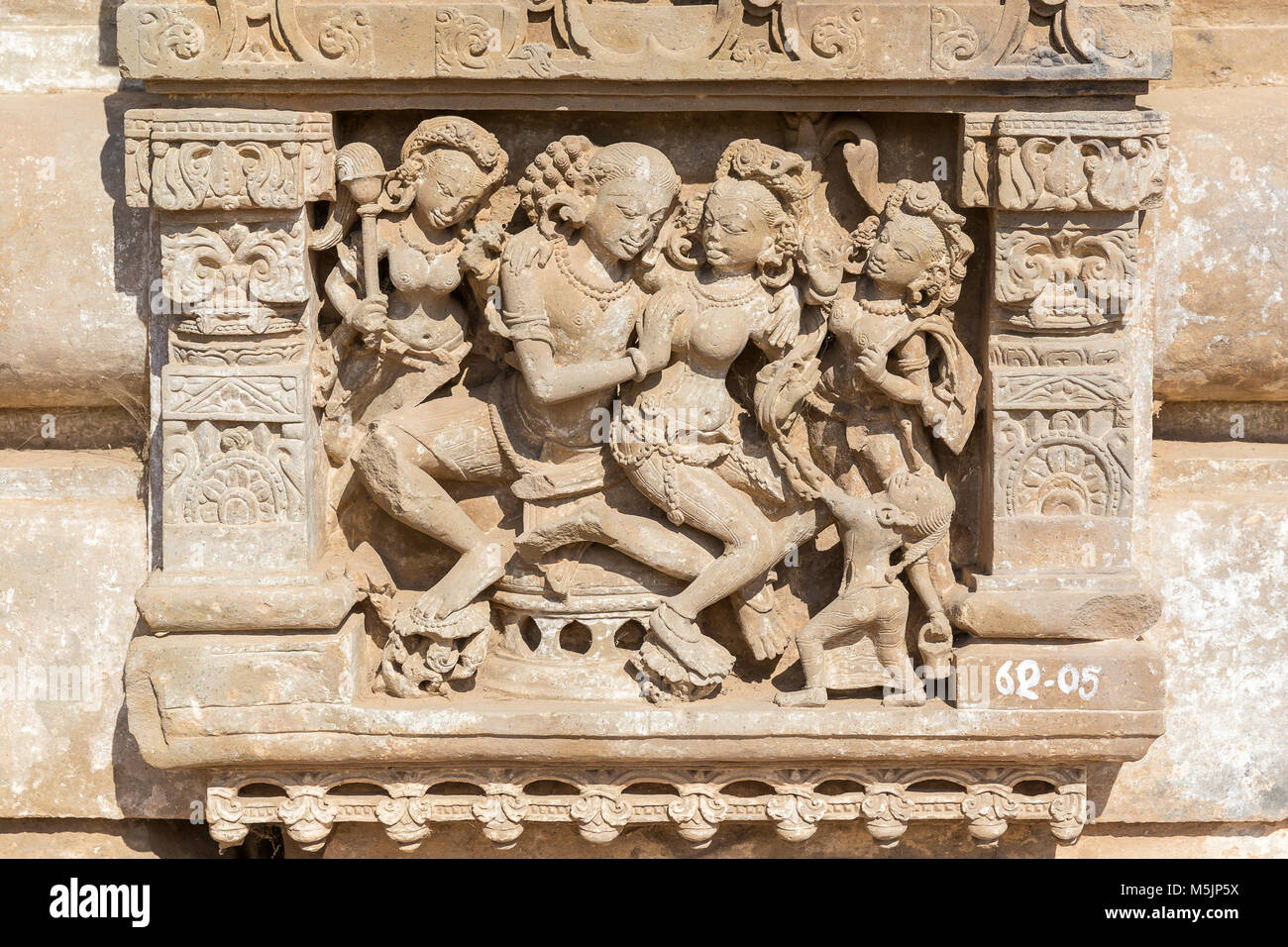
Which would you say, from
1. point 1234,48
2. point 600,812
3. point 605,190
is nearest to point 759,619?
point 600,812

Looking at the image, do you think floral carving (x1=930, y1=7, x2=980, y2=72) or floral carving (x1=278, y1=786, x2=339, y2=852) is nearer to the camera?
floral carving (x1=930, y1=7, x2=980, y2=72)

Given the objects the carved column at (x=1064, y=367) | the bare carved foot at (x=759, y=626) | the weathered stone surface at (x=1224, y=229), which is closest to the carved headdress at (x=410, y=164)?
the carved column at (x=1064, y=367)

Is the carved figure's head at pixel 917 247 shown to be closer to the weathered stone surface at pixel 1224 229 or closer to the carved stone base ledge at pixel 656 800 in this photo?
the weathered stone surface at pixel 1224 229

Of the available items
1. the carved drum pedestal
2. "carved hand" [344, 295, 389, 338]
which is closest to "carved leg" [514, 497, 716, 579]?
the carved drum pedestal

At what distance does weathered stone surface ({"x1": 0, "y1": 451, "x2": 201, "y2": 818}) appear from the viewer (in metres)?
4.86

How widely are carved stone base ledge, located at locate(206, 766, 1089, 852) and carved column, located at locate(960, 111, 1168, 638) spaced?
538mm

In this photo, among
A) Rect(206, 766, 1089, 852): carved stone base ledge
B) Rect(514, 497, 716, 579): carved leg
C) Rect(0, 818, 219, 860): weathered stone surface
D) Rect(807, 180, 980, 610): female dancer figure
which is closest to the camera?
Rect(807, 180, 980, 610): female dancer figure

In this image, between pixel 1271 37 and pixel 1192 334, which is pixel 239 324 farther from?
pixel 1271 37

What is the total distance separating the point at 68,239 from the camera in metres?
4.71

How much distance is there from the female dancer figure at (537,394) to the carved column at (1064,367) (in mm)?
990

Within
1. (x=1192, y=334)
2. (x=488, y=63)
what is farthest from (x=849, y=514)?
(x=488, y=63)

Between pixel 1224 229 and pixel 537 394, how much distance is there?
216 centimetres

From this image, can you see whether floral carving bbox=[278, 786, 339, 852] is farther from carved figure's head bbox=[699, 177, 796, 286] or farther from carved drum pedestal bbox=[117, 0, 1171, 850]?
carved figure's head bbox=[699, 177, 796, 286]

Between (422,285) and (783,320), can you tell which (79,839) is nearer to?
(422,285)
